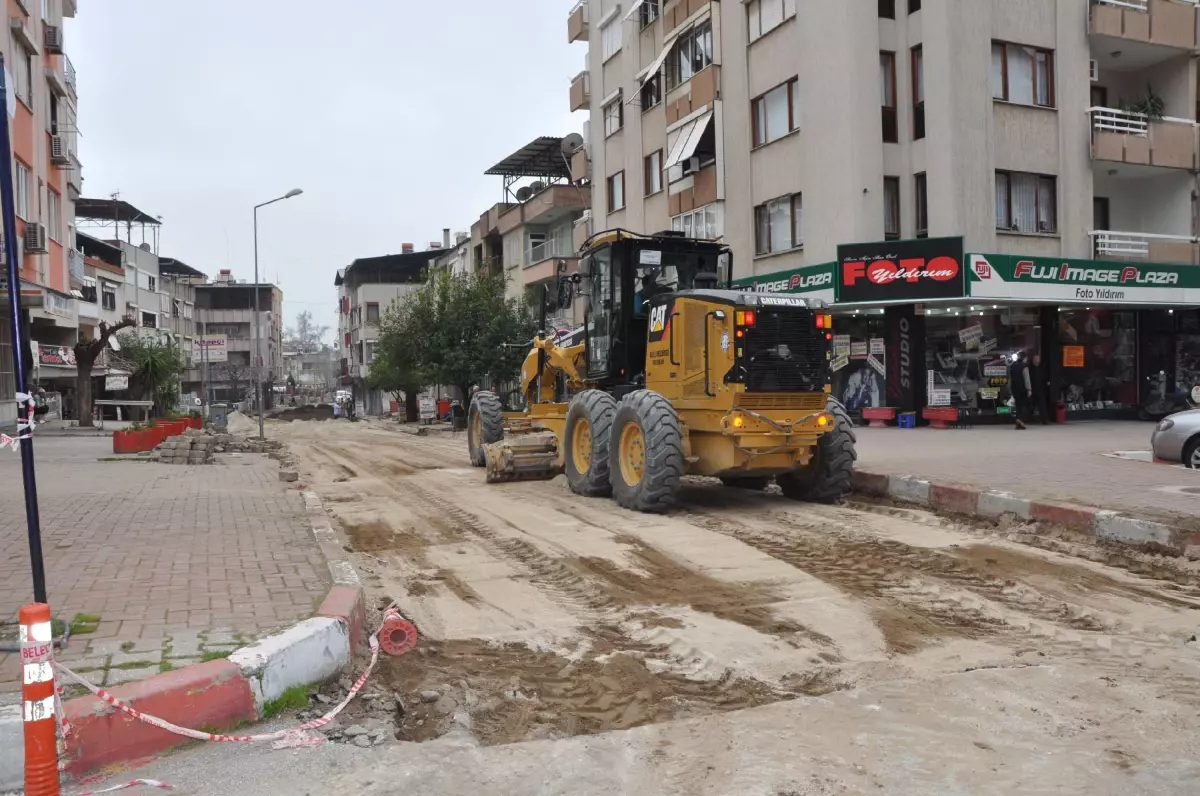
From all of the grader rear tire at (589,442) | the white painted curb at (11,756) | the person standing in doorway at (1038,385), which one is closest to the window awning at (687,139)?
the person standing in doorway at (1038,385)

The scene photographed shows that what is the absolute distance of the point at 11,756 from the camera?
132 inches

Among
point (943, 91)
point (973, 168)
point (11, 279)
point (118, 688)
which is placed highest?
point (943, 91)

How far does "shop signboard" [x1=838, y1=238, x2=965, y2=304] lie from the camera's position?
19750mm

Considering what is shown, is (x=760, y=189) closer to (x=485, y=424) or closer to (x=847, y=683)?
(x=485, y=424)

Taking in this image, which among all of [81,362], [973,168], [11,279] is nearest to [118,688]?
[11,279]

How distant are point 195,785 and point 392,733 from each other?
2.65 ft

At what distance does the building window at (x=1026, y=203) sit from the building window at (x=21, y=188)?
2274 centimetres

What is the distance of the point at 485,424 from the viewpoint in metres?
15.9

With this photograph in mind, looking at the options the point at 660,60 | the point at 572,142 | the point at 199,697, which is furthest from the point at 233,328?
the point at 199,697

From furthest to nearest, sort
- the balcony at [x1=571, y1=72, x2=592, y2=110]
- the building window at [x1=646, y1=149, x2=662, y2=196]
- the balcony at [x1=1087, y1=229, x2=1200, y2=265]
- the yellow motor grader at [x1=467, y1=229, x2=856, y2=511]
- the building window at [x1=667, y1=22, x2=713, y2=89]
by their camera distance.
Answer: the balcony at [x1=571, y1=72, x2=592, y2=110] < the building window at [x1=646, y1=149, x2=662, y2=196] < the building window at [x1=667, y1=22, x2=713, y2=89] < the balcony at [x1=1087, y1=229, x2=1200, y2=265] < the yellow motor grader at [x1=467, y1=229, x2=856, y2=511]

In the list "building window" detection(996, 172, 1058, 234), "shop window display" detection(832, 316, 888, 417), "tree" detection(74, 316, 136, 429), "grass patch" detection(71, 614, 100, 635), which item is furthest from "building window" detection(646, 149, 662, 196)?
"grass patch" detection(71, 614, 100, 635)

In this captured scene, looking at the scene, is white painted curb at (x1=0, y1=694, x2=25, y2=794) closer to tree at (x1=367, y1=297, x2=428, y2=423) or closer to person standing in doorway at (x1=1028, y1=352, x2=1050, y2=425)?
person standing in doorway at (x1=1028, y1=352, x2=1050, y2=425)

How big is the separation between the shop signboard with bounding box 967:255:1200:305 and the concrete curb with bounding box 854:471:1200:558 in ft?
33.5

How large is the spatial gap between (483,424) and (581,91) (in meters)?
23.4
